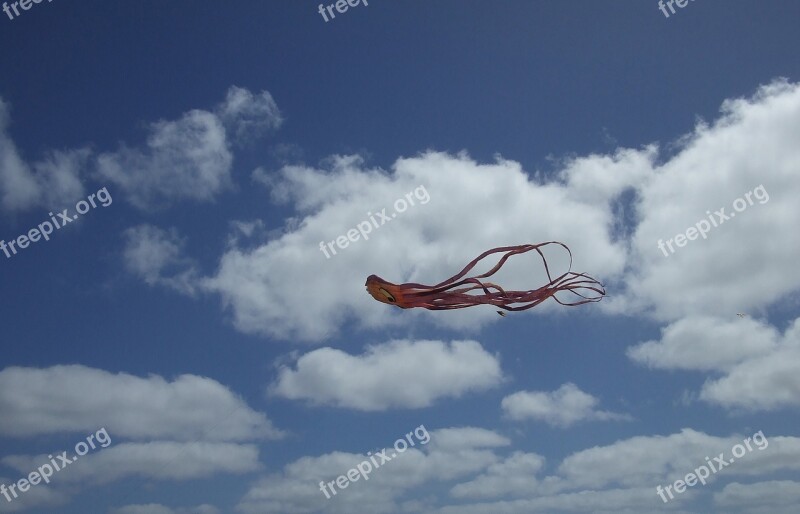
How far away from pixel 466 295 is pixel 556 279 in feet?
10.6

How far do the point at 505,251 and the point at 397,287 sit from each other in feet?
12.2

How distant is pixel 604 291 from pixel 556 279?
7.52ft

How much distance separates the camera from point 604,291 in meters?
30.9

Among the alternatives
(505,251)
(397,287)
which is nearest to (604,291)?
(505,251)

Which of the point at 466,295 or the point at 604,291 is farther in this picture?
the point at 604,291

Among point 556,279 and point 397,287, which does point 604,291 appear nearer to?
point 556,279

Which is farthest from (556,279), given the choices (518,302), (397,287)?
(397,287)

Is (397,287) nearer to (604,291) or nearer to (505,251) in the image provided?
(505,251)

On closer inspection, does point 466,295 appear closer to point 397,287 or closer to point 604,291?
point 397,287

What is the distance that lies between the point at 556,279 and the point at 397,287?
17.3ft

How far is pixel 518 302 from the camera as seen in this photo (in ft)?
98.0

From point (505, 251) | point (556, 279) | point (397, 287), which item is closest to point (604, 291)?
point (556, 279)

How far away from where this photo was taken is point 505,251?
29.2 m

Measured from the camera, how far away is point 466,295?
94.2 ft
